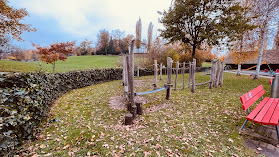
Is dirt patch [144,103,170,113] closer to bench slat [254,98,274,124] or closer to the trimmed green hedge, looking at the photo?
bench slat [254,98,274,124]

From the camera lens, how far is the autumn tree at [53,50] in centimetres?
1259

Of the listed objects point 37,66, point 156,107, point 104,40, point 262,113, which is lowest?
point 156,107

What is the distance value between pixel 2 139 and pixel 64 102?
14.7 ft

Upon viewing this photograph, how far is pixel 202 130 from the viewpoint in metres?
3.95

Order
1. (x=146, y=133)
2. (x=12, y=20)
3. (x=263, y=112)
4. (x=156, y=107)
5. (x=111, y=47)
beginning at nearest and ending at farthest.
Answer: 1. (x=263, y=112)
2. (x=146, y=133)
3. (x=156, y=107)
4. (x=12, y=20)
5. (x=111, y=47)

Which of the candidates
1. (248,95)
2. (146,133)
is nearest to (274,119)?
(248,95)

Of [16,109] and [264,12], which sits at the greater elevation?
[264,12]

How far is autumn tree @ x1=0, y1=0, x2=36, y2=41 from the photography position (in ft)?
32.9

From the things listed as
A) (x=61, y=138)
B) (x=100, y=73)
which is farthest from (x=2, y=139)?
(x=100, y=73)

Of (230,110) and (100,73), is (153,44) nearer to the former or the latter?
(100,73)

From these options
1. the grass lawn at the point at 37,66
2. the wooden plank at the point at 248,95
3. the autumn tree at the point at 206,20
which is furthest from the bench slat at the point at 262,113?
the autumn tree at the point at 206,20

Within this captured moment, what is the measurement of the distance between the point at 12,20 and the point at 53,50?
3.72 m

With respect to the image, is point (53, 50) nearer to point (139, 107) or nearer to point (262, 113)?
point (139, 107)

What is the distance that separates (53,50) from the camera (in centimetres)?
1355
